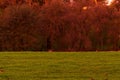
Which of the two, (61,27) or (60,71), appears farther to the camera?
(61,27)

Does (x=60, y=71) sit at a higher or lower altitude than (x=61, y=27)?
higher

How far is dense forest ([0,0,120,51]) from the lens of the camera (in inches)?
1674

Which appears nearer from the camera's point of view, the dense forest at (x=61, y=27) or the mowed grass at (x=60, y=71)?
the mowed grass at (x=60, y=71)

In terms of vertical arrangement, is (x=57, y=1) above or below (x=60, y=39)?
above

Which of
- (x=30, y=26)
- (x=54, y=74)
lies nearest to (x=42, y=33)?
(x=30, y=26)

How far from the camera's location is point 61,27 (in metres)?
44.4

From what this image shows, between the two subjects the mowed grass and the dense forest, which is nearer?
the mowed grass

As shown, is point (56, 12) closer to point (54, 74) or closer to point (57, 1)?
point (57, 1)

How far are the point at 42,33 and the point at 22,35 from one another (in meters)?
2.54

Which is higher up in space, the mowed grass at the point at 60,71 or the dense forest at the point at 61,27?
the mowed grass at the point at 60,71

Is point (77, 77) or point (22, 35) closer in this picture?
point (77, 77)

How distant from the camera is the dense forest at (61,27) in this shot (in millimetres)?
42531

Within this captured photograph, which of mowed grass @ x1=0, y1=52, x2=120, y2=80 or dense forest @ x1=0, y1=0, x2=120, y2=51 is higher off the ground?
mowed grass @ x1=0, y1=52, x2=120, y2=80

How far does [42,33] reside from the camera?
43594mm
